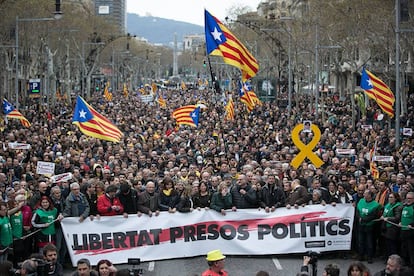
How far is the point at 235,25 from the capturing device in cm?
8862

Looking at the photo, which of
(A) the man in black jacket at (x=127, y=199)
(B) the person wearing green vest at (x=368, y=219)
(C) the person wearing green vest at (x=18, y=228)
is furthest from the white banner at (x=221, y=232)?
(C) the person wearing green vest at (x=18, y=228)

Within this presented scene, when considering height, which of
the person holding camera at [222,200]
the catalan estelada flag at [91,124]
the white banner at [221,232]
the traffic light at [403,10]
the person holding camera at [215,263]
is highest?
the traffic light at [403,10]

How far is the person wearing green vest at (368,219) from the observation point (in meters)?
14.3

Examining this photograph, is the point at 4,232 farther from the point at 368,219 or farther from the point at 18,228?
the point at 368,219

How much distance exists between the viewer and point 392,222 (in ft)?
45.3

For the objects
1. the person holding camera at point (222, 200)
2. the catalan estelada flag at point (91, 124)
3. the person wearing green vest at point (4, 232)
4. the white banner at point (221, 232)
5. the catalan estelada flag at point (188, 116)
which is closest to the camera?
the person wearing green vest at point (4, 232)

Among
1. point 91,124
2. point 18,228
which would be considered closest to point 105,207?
point 18,228

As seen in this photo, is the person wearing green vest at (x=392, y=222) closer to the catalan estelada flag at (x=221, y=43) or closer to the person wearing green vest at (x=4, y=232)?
the person wearing green vest at (x=4, y=232)

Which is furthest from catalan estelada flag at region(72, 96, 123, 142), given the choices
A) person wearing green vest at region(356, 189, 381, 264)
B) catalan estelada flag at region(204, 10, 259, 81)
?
person wearing green vest at region(356, 189, 381, 264)

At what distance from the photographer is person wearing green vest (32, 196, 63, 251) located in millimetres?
13605

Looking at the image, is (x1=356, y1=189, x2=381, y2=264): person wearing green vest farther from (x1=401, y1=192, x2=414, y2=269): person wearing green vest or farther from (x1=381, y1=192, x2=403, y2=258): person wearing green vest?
(x1=401, y1=192, x2=414, y2=269): person wearing green vest

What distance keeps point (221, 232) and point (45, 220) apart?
2.70 meters

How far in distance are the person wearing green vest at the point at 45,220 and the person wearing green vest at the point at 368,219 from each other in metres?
4.57

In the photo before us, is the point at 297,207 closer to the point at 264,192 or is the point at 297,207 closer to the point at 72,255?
the point at 264,192
